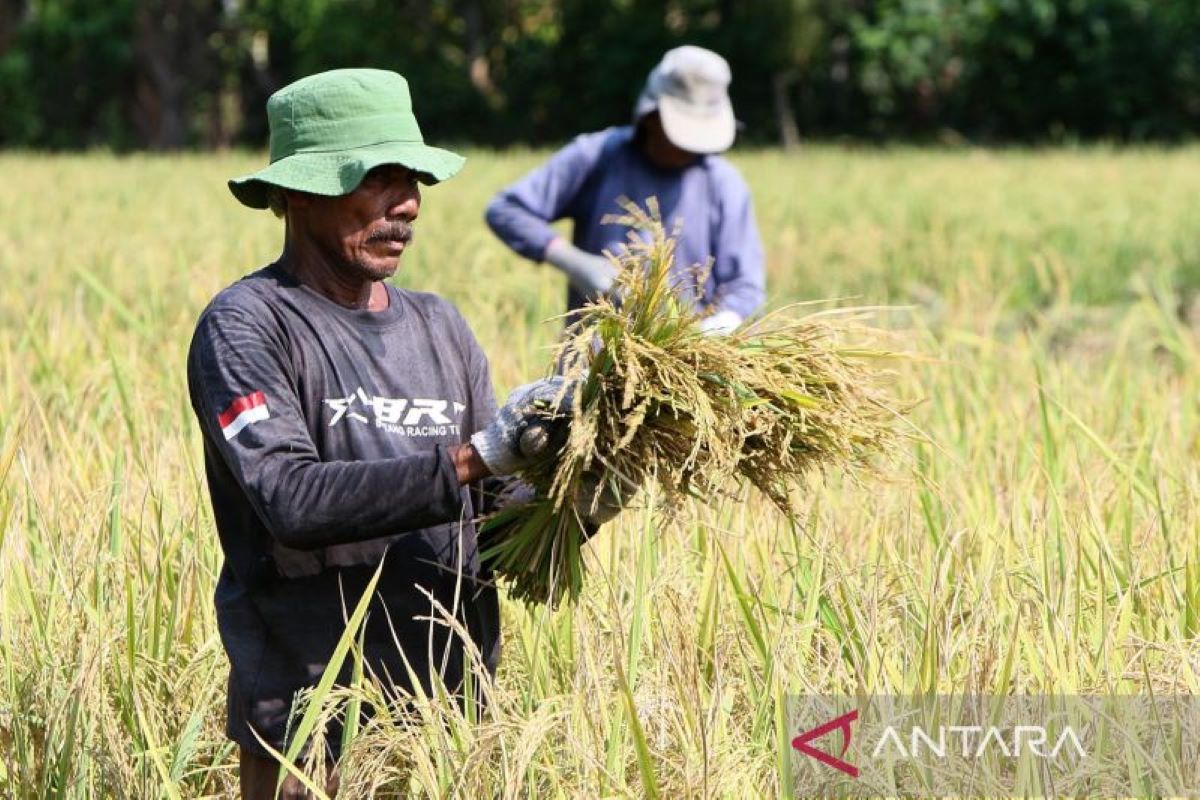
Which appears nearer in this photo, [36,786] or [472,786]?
[472,786]

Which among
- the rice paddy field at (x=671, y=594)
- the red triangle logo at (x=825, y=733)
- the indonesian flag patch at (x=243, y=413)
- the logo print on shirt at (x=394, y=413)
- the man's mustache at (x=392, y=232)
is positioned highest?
the man's mustache at (x=392, y=232)

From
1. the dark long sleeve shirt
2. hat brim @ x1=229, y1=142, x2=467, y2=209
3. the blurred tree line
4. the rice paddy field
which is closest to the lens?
the dark long sleeve shirt

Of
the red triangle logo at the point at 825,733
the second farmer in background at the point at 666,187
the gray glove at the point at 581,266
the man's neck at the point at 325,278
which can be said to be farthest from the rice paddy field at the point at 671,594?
the man's neck at the point at 325,278

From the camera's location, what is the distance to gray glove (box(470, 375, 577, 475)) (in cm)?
202

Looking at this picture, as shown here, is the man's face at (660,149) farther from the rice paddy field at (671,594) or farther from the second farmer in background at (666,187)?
the rice paddy field at (671,594)

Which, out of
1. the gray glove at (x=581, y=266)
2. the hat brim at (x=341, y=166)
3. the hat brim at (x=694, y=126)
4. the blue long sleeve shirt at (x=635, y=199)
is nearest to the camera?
the hat brim at (x=341, y=166)

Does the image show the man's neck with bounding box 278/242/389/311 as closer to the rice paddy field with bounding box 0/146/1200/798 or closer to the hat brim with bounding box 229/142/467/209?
the hat brim with bounding box 229/142/467/209

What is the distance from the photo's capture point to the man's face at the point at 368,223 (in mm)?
2143

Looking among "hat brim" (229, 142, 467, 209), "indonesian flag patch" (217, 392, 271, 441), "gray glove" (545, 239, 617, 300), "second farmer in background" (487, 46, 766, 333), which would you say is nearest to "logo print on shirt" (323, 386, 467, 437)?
"indonesian flag patch" (217, 392, 271, 441)

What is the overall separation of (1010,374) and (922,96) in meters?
25.8

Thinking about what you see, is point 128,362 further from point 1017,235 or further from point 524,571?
point 1017,235

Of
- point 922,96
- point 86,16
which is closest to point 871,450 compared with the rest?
point 922,96

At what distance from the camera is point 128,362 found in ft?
13.6

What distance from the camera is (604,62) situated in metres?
29.4
